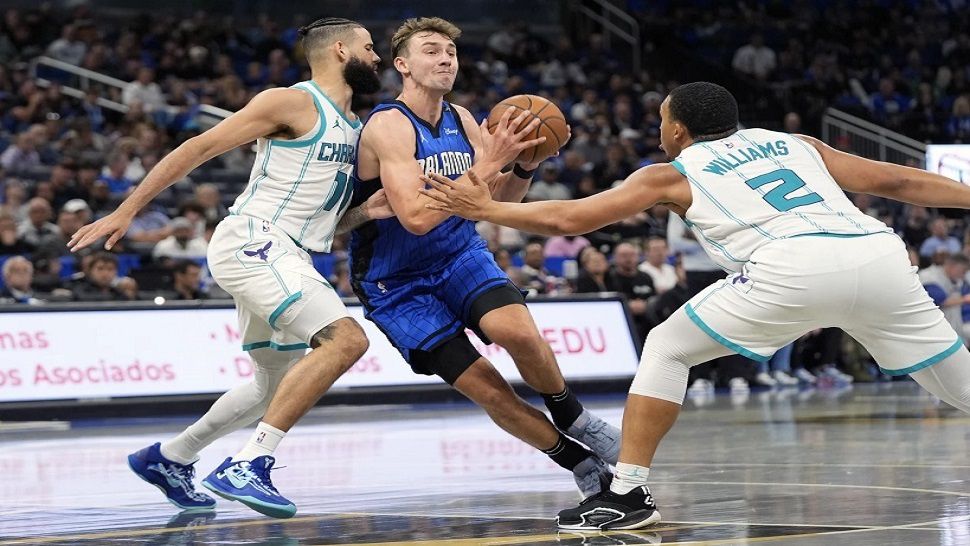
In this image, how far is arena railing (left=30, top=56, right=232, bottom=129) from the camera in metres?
19.3

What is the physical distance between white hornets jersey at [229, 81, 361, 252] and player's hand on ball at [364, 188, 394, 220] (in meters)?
0.24

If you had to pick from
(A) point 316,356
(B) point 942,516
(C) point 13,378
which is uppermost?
(A) point 316,356

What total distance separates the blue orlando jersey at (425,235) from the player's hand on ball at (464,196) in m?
0.70

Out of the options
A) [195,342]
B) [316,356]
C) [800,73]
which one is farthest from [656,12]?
[316,356]

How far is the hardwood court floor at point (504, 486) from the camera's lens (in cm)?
514

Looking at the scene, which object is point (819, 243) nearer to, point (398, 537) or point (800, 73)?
point (398, 537)

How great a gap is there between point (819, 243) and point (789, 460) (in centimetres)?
292

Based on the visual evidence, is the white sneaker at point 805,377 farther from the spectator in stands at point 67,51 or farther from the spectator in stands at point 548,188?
the spectator in stands at point 67,51

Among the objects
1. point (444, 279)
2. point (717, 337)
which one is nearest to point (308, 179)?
point (444, 279)

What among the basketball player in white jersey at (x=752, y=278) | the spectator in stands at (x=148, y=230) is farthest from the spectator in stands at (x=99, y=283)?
the basketball player in white jersey at (x=752, y=278)

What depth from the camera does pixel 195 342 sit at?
13312 millimetres

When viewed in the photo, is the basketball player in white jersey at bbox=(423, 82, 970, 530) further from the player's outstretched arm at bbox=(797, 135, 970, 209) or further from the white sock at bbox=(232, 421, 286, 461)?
the white sock at bbox=(232, 421, 286, 461)

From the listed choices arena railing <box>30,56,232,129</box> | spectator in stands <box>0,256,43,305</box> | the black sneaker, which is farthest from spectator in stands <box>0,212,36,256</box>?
the black sneaker

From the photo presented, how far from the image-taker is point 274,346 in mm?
6324
